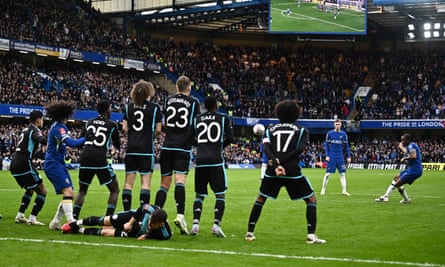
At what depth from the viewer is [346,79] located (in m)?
71.8

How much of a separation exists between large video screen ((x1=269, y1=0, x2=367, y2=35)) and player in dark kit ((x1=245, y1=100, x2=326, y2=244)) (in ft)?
136

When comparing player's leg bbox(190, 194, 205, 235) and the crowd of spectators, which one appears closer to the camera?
player's leg bbox(190, 194, 205, 235)

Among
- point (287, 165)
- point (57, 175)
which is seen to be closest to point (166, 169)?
point (57, 175)

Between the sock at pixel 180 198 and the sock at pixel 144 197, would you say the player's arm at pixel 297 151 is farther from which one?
the sock at pixel 144 197

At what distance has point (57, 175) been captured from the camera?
12578 millimetres

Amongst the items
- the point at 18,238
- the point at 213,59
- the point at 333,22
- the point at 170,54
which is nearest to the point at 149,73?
the point at 170,54

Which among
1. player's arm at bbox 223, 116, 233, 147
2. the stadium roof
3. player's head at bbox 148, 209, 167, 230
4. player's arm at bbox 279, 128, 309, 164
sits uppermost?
the stadium roof

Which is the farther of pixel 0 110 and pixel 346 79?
pixel 346 79

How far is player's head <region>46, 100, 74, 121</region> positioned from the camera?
41.4ft

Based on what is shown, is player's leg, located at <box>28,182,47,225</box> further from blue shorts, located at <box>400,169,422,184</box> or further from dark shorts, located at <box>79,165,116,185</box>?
blue shorts, located at <box>400,169,422,184</box>

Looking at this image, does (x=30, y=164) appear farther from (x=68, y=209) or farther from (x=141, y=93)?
(x=141, y=93)

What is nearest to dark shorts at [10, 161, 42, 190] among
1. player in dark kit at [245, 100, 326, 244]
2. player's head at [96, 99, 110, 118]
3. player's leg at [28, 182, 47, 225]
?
player's leg at [28, 182, 47, 225]

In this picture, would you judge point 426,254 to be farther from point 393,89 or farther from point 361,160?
point 393,89

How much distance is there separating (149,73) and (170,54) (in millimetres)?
3601
